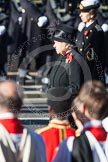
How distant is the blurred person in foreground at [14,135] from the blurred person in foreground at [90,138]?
14 cm

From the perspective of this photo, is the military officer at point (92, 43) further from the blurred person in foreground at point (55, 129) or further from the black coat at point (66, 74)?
the blurred person in foreground at point (55, 129)

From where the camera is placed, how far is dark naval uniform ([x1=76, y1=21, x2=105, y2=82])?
30.0 ft

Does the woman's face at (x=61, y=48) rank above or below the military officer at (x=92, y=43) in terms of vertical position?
above

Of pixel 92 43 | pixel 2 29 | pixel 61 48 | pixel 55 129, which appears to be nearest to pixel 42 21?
pixel 2 29

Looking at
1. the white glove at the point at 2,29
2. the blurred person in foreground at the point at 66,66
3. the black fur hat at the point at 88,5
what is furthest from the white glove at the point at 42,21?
the blurred person in foreground at the point at 66,66

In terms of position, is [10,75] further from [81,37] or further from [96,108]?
[96,108]

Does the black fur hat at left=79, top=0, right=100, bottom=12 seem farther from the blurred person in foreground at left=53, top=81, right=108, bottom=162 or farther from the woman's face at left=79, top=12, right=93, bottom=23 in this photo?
the blurred person in foreground at left=53, top=81, right=108, bottom=162

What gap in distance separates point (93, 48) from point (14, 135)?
433 cm

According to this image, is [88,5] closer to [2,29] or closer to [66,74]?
[66,74]

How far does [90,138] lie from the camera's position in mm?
5059

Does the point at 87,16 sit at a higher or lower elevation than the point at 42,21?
higher

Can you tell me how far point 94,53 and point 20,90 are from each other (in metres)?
4.21

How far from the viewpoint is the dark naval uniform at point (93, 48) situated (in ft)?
30.0

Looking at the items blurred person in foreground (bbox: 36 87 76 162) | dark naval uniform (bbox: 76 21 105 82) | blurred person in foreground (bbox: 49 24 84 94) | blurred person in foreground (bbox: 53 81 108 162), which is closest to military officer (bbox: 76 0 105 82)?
dark naval uniform (bbox: 76 21 105 82)
